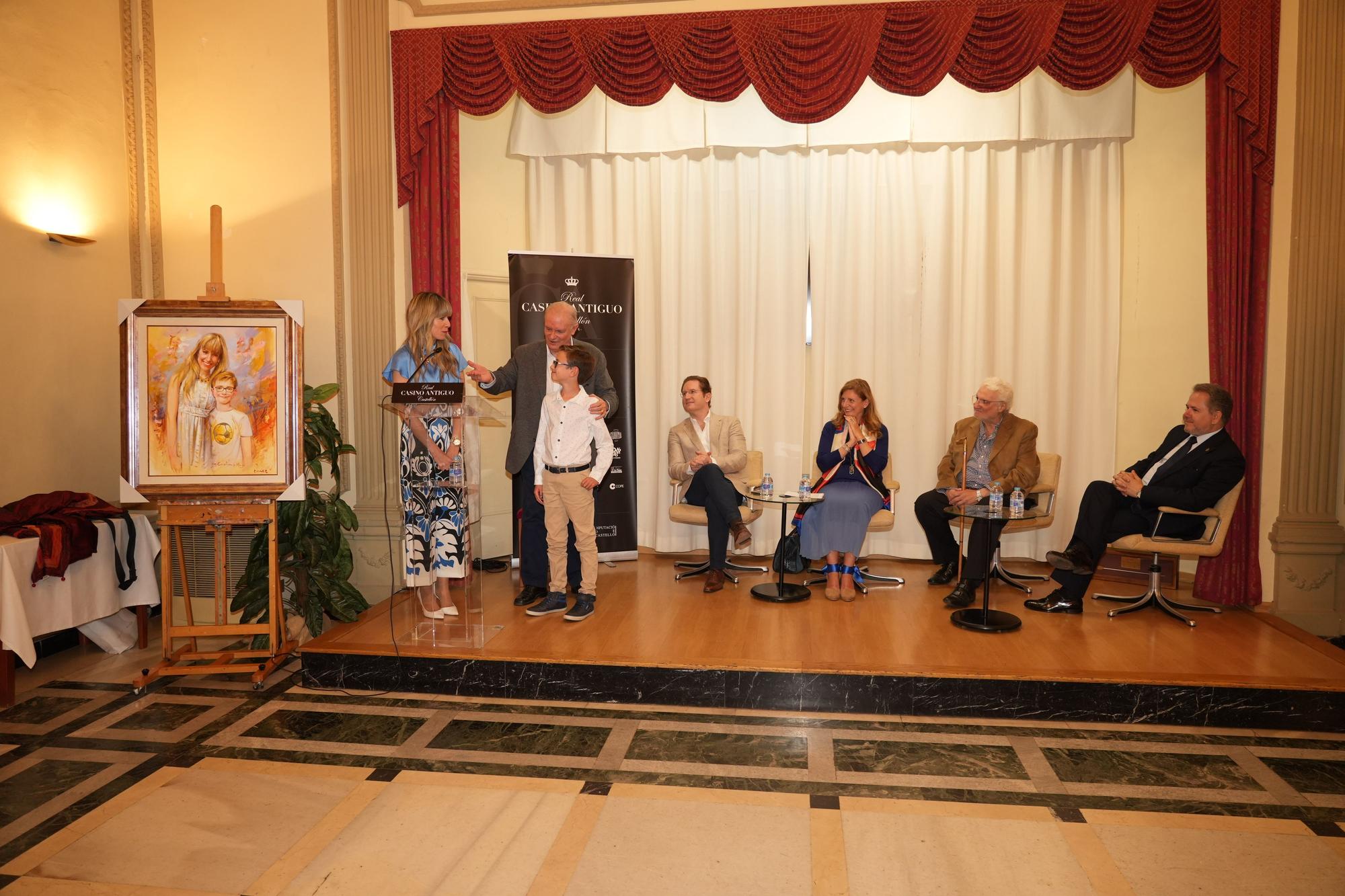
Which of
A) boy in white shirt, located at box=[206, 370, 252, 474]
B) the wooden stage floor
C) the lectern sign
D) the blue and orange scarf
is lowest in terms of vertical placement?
the wooden stage floor

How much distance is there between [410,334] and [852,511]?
8.50 feet

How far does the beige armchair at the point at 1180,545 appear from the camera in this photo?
4.45 metres

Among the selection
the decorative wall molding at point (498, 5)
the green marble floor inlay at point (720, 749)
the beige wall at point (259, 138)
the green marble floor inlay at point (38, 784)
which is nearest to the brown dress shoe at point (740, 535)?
the green marble floor inlay at point (720, 749)

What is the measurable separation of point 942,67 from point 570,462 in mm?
3008

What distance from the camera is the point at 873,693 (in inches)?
145

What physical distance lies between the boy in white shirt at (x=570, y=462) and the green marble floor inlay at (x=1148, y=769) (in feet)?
7.48

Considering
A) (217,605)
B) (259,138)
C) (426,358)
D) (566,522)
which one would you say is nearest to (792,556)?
(566,522)

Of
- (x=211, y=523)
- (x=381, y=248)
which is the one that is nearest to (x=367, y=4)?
(x=381, y=248)

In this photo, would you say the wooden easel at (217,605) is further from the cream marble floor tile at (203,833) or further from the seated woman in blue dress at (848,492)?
the seated woman in blue dress at (848,492)

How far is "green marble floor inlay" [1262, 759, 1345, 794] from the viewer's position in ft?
9.98

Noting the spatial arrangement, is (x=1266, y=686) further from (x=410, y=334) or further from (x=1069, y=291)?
(x=410, y=334)

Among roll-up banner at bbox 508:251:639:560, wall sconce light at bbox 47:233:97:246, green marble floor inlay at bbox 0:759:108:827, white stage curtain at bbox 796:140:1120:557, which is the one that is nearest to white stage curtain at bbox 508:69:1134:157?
white stage curtain at bbox 796:140:1120:557

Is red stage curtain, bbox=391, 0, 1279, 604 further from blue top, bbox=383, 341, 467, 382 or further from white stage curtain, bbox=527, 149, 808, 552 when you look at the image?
blue top, bbox=383, 341, 467, 382

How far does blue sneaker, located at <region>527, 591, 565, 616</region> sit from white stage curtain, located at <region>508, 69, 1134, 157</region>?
3299 millimetres
